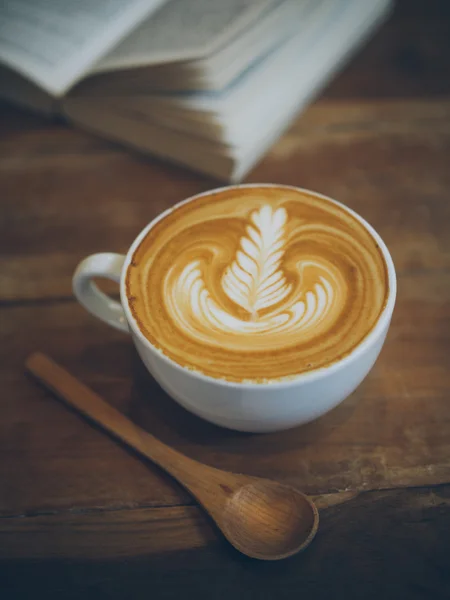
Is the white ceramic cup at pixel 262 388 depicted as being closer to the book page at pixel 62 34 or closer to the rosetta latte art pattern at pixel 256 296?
the rosetta latte art pattern at pixel 256 296

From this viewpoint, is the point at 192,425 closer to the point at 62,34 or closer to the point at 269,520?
the point at 269,520

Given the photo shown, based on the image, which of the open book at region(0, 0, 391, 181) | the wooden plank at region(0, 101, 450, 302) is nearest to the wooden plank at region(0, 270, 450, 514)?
the wooden plank at region(0, 101, 450, 302)

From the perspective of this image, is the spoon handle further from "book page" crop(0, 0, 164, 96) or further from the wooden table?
"book page" crop(0, 0, 164, 96)

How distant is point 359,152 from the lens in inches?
34.6

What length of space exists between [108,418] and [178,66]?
18.4 inches

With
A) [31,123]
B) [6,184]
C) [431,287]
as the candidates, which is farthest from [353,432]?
[31,123]

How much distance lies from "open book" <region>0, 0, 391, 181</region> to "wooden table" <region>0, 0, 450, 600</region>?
0.16 ft

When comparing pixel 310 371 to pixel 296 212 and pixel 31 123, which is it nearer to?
pixel 296 212

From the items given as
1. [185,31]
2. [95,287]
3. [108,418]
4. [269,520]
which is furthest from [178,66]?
[269,520]

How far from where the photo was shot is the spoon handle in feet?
1.79

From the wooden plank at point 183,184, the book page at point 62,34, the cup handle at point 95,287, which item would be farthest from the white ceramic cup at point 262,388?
the book page at point 62,34

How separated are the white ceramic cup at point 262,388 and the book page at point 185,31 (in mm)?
341

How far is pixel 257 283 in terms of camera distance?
57 centimetres

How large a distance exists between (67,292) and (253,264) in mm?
266
